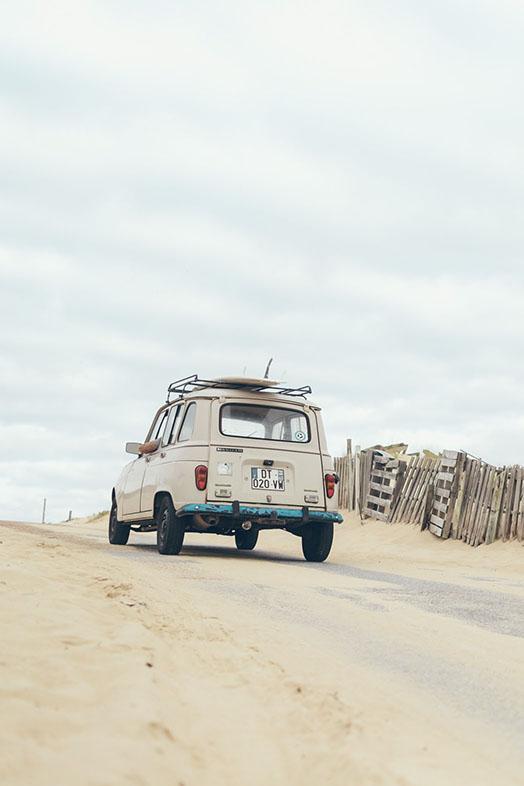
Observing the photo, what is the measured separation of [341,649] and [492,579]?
6849 mm

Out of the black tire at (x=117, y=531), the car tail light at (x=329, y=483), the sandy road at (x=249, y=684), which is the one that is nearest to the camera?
the sandy road at (x=249, y=684)

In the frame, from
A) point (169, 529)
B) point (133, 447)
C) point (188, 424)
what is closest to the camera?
point (169, 529)

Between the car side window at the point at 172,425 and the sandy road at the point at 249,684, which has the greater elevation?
the car side window at the point at 172,425

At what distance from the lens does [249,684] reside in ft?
15.8

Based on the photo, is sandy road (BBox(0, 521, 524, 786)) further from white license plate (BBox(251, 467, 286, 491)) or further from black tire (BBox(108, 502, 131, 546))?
black tire (BBox(108, 502, 131, 546))

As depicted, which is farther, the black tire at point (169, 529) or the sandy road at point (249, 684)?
the black tire at point (169, 529)

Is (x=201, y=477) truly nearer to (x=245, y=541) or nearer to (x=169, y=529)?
(x=169, y=529)

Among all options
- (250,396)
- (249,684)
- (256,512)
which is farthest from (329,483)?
(249,684)

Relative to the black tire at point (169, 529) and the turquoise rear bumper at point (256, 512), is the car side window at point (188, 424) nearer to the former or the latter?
the black tire at point (169, 529)

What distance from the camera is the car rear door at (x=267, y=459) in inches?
519

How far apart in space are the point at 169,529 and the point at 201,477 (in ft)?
2.83

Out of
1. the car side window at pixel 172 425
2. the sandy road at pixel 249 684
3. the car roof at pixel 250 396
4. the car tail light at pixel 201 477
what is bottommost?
the sandy road at pixel 249 684

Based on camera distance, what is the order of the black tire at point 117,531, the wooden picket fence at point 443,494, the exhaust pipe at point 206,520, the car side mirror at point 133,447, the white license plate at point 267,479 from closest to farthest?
the exhaust pipe at point 206,520 < the white license plate at point 267,479 < the car side mirror at point 133,447 < the black tire at point 117,531 < the wooden picket fence at point 443,494

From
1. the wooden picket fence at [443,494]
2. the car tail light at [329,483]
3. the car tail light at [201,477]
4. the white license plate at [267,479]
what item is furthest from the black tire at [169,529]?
the wooden picket fence at [443,494]
